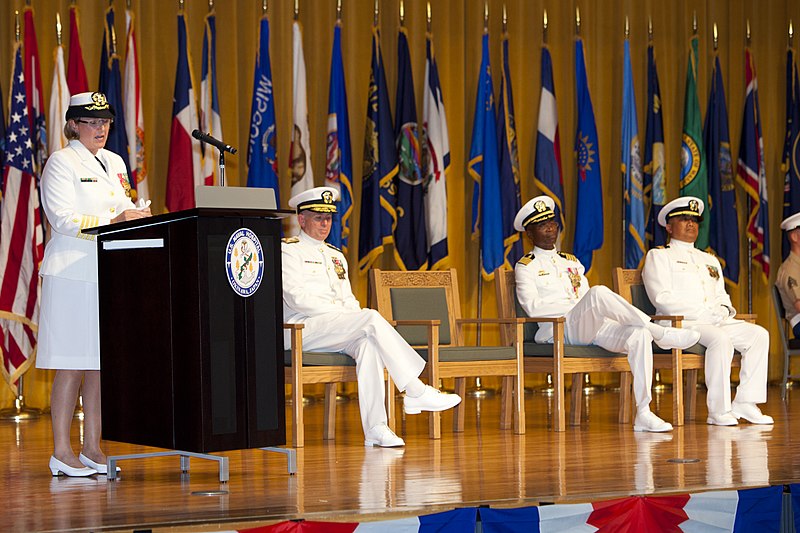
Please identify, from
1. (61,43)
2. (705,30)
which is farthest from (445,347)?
(705,30)

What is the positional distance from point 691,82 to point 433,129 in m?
2.28

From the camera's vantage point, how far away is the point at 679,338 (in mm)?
6117

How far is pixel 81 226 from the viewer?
430 cm

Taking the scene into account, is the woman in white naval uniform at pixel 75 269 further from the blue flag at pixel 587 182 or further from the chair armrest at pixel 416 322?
the blue flag at pixel 587 182

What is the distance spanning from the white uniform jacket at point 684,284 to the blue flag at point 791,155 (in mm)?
2619

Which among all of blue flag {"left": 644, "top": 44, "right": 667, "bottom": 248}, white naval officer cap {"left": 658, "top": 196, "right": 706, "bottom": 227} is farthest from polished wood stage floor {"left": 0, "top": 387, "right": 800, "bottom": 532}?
blue flag {"left": 644, "top": 44, "right": 667, "bottom": 248}

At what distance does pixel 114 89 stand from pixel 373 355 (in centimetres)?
307

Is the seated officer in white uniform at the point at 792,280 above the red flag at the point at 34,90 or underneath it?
underneath

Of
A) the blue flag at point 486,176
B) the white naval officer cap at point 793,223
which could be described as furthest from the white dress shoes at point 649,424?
the blue flag at point 486,176

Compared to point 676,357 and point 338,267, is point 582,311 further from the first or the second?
point 338,267

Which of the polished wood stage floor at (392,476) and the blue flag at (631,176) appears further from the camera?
the blue flag at (631,176)

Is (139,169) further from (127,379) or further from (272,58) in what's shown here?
(127,379)

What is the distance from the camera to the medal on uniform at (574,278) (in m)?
6.70

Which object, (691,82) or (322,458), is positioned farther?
(691,82)
